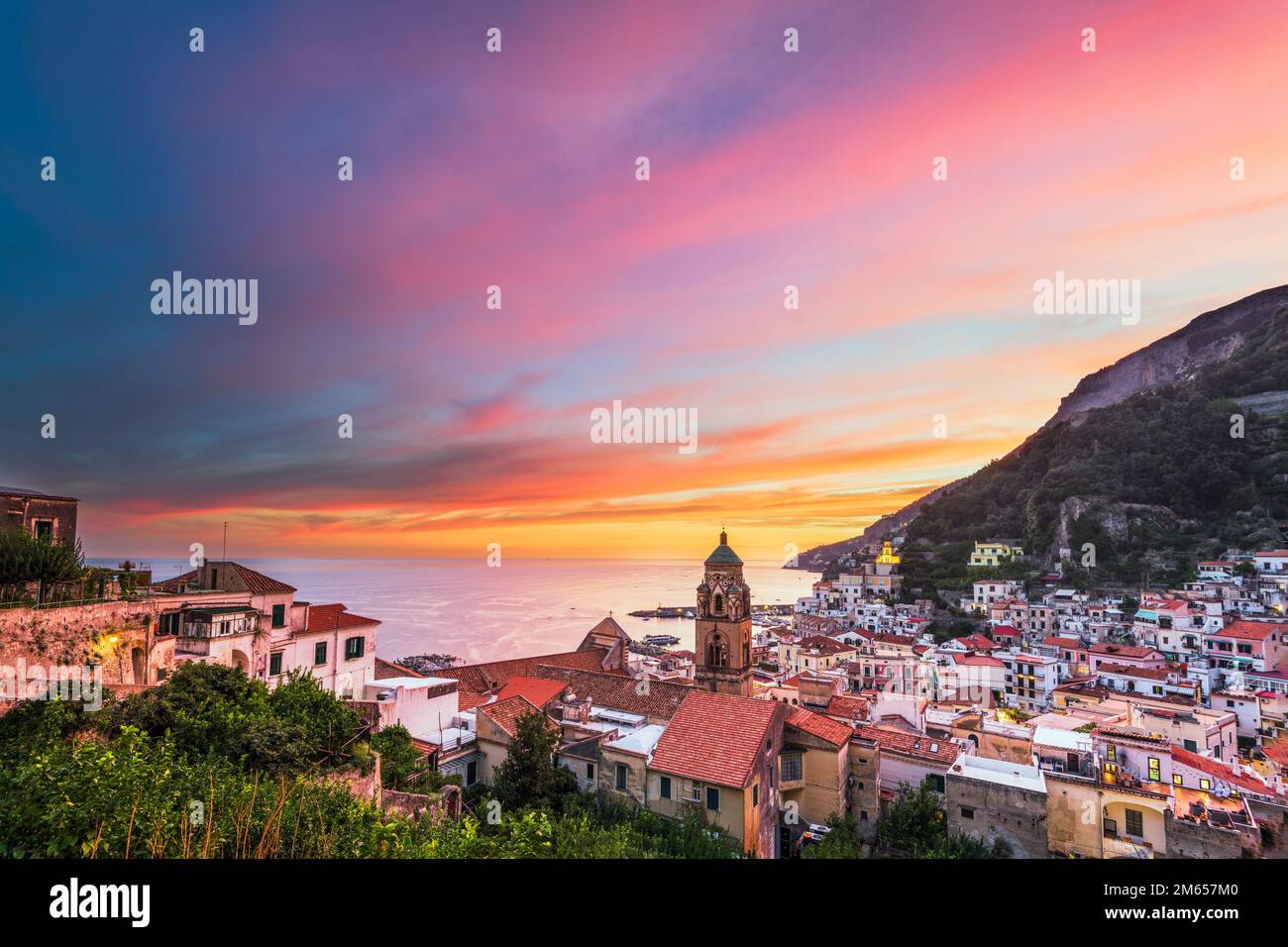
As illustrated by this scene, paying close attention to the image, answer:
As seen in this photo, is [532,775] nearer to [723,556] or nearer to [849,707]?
[723,556]

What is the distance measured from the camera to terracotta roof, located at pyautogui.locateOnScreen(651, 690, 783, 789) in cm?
1291

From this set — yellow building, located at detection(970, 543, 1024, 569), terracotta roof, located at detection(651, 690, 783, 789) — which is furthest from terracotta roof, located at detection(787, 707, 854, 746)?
yellow building, located at detection(970, 543, 1024, 569)

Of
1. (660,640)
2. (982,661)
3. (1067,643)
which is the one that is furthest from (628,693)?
(660,640)

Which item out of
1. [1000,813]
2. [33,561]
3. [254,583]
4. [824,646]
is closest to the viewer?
[33,561]

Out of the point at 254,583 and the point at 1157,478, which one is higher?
the point at 1157,478

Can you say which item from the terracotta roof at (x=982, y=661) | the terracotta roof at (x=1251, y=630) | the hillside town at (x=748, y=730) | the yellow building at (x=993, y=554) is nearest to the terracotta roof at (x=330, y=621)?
the hillside town at (x=748, y=730)

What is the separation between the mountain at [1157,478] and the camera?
51.8 metres

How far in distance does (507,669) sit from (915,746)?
16111 mm

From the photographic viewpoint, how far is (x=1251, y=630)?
31828 mm

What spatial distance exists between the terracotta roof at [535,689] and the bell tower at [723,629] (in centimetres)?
549

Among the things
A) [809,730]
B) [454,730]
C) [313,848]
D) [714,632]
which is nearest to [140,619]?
[454,730]

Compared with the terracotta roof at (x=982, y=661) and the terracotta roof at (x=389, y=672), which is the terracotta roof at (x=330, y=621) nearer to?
the terracotta roof at (x=389, y=672)
